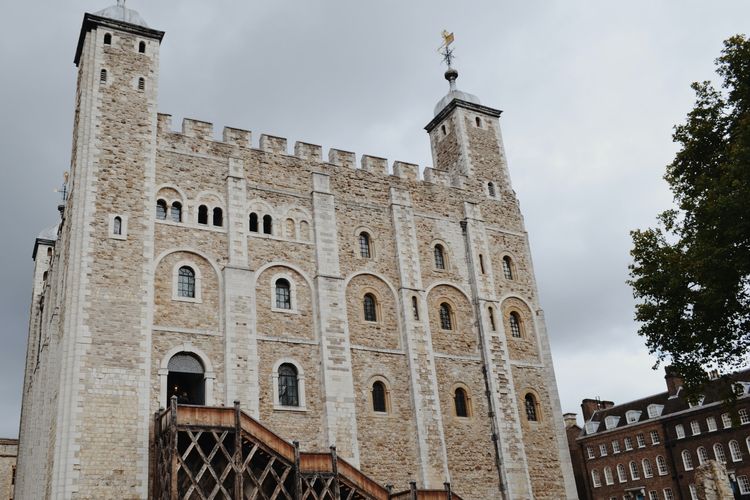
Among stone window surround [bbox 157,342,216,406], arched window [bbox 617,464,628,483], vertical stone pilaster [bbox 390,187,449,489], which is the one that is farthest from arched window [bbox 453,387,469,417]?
arched window [bbox 617,464,628,483]

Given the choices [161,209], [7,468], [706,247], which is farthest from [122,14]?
[7,468]

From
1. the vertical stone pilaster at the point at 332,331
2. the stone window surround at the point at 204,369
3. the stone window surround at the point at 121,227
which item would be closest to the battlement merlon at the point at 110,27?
the stone window surround at the point at 121,227

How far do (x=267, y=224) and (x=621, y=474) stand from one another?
115ft

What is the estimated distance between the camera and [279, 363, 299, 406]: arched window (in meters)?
25.6

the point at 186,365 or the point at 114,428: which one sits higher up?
the point at 186,365

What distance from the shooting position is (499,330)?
31.3m

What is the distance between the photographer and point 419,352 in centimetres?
2888

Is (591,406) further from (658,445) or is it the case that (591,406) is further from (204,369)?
(204,369)

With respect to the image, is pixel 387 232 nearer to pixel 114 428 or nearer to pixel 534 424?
pixel 534 424

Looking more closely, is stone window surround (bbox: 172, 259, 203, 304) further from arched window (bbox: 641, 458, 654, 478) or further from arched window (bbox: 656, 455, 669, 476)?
arched window (bbox: 641, 458, 654, 478)

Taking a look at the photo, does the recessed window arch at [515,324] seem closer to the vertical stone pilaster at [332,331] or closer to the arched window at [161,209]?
the vertical stone pilaster at [332,331]

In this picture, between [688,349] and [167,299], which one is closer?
[688,349]

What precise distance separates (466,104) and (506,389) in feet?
44.0

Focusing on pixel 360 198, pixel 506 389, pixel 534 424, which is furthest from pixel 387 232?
pixel 534 424
